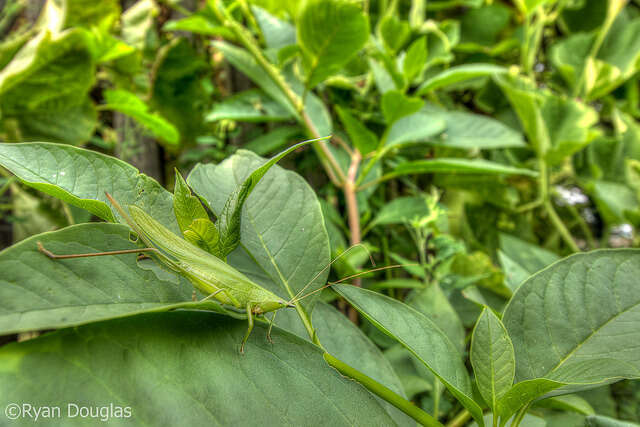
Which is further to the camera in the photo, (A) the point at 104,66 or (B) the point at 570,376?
(A) the point at 104,66

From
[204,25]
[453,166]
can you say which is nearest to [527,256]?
[453,166]

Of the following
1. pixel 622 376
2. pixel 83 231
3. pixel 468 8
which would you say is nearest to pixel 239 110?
pixel 83 231

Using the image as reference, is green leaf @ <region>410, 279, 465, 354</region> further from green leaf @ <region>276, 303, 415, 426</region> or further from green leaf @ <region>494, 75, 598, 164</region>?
green leaf @ <region>494, 75, 598, 164</region>

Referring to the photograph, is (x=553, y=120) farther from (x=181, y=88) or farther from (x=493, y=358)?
(x=181, y=88)

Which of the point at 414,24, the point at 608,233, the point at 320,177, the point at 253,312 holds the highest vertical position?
the point at 414,24

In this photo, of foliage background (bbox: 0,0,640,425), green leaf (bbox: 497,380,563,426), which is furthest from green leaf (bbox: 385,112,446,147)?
green leaf (bbox: 497,380,563,426)

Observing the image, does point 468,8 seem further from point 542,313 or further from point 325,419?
point 325,419

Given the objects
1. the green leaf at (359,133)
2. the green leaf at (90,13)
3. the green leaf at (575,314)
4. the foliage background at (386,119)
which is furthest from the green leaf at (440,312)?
the green leaf at (90,13)
